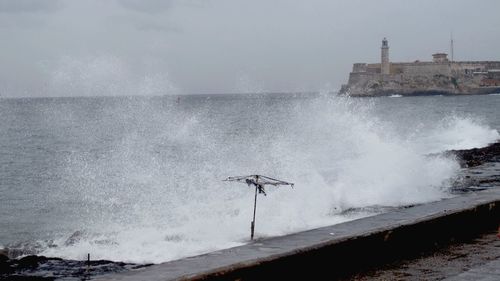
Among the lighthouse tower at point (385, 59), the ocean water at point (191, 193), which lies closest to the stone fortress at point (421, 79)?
the lighthouse tower at point (385, 59)

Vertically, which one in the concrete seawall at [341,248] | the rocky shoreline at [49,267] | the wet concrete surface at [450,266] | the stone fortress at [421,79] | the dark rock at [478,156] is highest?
the stone fortress at [421,79]

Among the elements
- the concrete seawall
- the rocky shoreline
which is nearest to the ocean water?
the rocky shoreline

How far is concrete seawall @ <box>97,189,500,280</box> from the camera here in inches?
175

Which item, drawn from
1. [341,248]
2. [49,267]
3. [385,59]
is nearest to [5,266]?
[49,267]

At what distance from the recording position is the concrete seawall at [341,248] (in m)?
4.45

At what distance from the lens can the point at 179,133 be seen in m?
55.2

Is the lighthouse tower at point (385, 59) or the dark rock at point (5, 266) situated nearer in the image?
the dark rock at point (5, 266)

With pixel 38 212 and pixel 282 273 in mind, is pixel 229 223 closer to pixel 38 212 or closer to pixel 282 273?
pixel 38 212

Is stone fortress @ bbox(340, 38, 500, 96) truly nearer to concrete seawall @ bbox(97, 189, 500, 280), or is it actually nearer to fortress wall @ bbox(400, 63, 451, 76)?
fortress wall @ bbox(400, 63, 451, 76)

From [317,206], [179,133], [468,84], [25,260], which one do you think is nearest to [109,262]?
[25,260]

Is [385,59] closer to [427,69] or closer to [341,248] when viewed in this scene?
[427,69]

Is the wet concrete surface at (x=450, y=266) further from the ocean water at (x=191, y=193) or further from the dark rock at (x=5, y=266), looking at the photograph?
the dark rock at (x=5, y=266)

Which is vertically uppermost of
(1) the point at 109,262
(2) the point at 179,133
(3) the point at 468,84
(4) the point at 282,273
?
(3) the point at 468,84

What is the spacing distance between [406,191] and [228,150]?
73.5 feet
